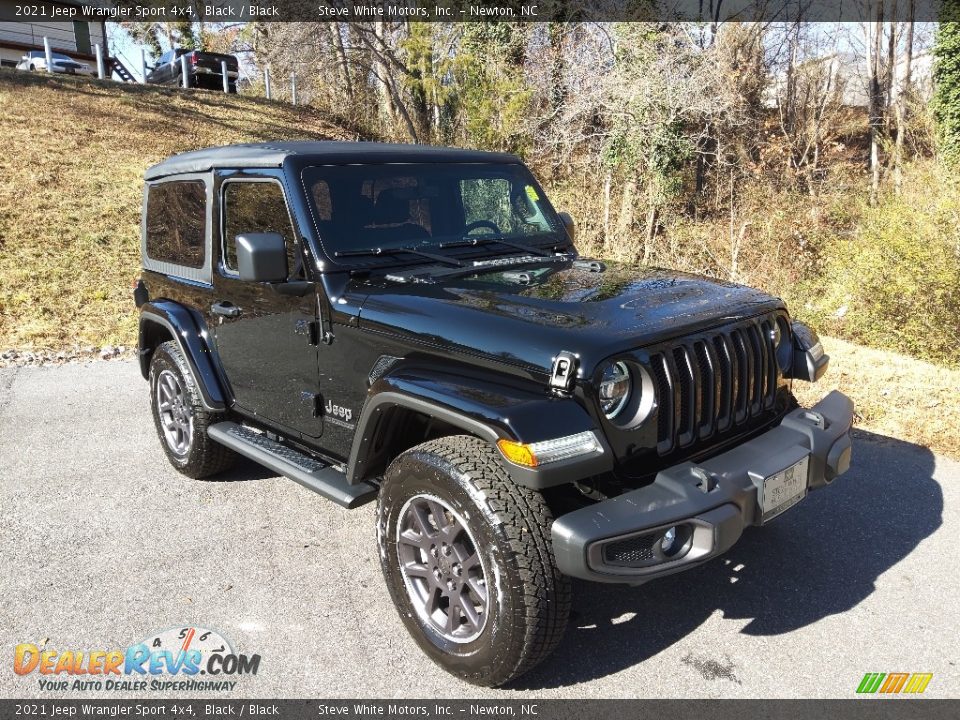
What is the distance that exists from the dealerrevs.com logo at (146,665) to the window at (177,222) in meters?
2.26

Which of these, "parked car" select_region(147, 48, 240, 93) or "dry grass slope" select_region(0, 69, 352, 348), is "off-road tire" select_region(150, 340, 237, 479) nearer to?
"dry grass slope" select_region(0, 69, 352, 348)

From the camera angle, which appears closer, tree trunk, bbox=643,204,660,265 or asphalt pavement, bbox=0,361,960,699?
asphalt pavement, bbox=0,361,960,699

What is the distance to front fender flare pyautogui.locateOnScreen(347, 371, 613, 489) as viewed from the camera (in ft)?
8.31

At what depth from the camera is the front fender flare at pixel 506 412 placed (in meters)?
2.53

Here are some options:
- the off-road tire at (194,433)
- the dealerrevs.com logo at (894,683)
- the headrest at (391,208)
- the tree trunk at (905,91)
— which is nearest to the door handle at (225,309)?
the off-road tire at (194,433)

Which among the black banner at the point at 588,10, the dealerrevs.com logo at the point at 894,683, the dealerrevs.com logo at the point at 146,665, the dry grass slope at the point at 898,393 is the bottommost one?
the dealerrevs.com logo at the point at 146,665

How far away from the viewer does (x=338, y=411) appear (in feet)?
11.8

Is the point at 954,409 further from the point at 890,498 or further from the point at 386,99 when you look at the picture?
the point at 386,99

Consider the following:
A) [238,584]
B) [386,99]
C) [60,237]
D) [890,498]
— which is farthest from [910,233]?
[386,99]

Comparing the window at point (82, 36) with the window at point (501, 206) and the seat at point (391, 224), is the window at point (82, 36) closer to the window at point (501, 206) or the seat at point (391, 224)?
the window at point (501, 206)

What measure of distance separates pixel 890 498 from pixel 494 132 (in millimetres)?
14607

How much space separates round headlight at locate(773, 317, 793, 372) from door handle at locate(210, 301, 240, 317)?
2841 mm

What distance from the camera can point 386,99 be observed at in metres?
22.5

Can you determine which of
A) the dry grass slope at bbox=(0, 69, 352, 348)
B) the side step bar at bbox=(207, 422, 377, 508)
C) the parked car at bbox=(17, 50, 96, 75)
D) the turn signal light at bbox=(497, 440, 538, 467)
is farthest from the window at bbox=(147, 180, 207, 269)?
the parked car at bbox=(17, 50, 96, 75)
